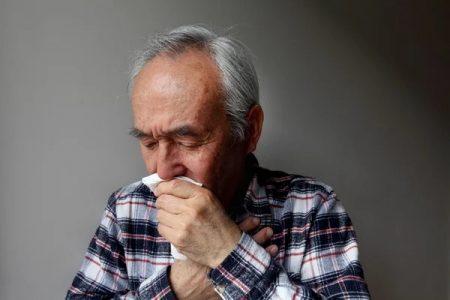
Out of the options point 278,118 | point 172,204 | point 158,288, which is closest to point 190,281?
point 158,288

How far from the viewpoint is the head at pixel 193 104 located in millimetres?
1015

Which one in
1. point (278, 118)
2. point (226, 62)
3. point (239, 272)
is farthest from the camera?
point (278, 118)

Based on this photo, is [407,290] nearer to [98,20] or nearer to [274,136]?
[274,136]

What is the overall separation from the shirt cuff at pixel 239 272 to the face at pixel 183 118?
18 cm

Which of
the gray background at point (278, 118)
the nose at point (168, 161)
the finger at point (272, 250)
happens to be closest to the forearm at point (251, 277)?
the finger at point (272, 250)

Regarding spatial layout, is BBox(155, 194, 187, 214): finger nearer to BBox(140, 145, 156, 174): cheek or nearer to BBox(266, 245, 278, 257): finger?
BBox(140, 145, 156, 174): cheek

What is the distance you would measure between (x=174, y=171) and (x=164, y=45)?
0.30 metres

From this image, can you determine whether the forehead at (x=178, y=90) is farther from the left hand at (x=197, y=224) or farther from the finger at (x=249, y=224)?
the finger at (x=249, y=224)

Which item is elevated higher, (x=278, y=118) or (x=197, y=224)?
(x=278, y=118)

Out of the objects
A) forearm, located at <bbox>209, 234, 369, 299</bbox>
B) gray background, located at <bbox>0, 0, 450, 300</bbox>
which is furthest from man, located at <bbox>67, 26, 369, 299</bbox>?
gray background, located at <bbox>0, 0, 450, 300</bbox>

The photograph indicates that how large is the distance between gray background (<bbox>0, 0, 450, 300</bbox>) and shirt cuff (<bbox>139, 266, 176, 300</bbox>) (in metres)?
0.36

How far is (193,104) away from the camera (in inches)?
39.8

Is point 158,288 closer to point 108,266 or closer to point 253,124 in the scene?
point 108,266

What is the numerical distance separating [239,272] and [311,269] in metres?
0.24
